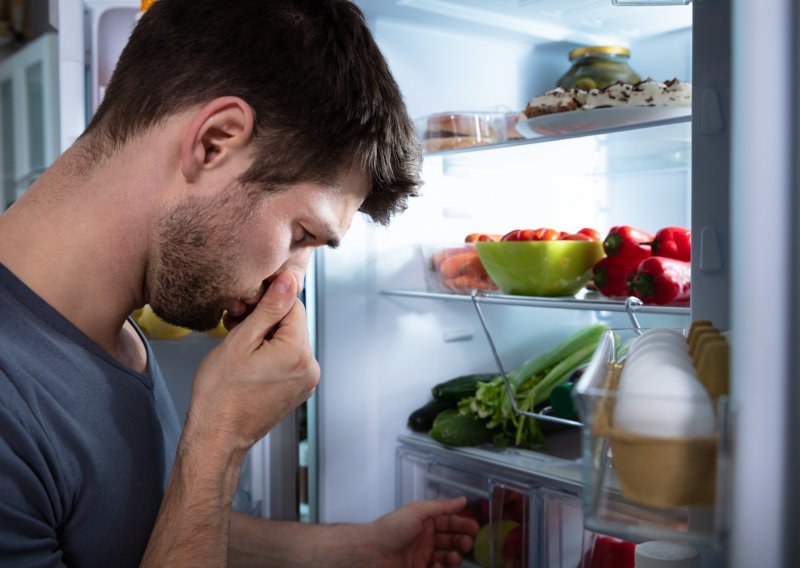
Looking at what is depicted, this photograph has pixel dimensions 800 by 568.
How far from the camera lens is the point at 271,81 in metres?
0.90

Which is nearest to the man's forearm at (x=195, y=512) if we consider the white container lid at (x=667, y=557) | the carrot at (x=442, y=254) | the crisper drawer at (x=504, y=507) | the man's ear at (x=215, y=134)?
the man's ear at (x=215, y=134)

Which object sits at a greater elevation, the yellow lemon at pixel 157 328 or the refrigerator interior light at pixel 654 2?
the refrigerator interior light at pixel 654 2

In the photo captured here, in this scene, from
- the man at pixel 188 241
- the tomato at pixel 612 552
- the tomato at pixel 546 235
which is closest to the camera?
the man at pixel 188 241

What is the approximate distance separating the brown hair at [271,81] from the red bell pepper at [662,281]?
1.62ft

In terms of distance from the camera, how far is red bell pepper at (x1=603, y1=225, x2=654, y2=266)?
1.30m

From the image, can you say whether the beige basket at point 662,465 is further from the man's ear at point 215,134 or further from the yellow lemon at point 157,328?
the yellow lemon at point 157,328

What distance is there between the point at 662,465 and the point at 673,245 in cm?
88

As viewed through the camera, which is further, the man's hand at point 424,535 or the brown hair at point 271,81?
the man's hand at point 424,535

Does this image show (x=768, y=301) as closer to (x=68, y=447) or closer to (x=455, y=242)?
(x=68, y=447)

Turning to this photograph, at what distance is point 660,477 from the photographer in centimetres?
48

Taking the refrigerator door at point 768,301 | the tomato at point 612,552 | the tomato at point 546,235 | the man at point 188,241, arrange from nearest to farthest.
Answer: the refrigerator door at point 768,301 → the man at point 188,241 → the tomato at point 612,552 → the tomato at point 546,235

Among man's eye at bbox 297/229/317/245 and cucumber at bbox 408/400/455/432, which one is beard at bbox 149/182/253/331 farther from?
cucumber at bbox 408/400/455/432

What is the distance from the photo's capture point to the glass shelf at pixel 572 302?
1.17 meters

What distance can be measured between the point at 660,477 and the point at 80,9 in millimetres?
1435
